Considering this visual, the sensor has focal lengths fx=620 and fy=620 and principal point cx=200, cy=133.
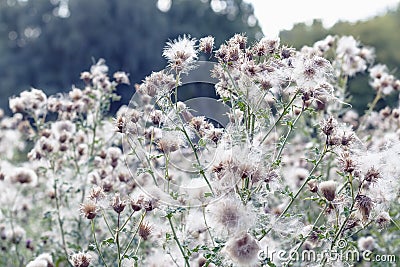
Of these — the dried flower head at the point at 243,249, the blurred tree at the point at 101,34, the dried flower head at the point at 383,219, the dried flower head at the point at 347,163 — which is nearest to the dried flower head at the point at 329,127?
the dried flower head at the point at 347,163

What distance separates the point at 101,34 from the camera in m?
20.4

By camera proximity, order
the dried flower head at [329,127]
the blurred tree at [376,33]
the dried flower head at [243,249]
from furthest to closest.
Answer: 1. the blurred tree at [376,33]
2. the dried flower head at [329,127]
3. the dried flower head at [243,249]

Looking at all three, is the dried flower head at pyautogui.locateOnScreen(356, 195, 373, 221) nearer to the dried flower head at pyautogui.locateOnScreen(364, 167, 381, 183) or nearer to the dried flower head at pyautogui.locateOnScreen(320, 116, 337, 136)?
the dried flower head at pyautogui.locateOnScreen(364, 167, 381, 183)

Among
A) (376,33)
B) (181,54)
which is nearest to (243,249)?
(181,54)

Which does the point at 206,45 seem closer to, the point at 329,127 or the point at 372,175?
the point at 329,127

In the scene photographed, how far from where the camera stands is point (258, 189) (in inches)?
79.4

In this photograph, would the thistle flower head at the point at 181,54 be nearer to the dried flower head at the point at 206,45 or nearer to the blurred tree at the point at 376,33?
the dried flower head at the point at 206,45

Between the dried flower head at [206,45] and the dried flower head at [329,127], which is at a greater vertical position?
the dried flower head at [206,45]

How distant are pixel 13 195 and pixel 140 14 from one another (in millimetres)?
17418

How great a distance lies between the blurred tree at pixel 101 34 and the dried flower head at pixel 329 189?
16963 millimetres

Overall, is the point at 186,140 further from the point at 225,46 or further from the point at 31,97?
the point at 31,97

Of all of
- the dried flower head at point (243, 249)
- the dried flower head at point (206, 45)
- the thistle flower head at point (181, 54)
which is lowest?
the dried flower head at point (243, 249)

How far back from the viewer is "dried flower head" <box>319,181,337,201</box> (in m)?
1.94

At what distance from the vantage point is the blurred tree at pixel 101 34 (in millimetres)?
19828
